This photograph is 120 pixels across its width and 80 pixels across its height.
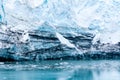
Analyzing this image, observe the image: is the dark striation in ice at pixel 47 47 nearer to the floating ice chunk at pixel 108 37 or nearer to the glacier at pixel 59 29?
the glacier at pixel 59 29

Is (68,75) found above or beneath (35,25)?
beneath

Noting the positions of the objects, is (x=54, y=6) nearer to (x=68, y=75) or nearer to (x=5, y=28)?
(x=5, y=28)

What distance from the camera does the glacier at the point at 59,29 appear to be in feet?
145

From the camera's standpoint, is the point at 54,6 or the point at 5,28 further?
the point at 54,6

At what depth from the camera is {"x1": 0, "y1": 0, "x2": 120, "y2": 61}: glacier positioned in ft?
145

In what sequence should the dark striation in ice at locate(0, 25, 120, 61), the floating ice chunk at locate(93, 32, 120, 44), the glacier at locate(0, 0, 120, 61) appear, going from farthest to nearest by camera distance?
the floating ice chunk at locate(93, 32, 120, 44)
the glacier at locate(0, 0, 120, 61)
the dark striation in ice at locate(0, 25, 120, 61)

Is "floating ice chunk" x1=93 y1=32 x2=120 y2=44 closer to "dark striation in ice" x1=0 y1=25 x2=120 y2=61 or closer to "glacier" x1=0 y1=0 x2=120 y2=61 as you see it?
"glacier" x1=0 y1=0 x2=120 y2=61

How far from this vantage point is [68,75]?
29156 millimetres

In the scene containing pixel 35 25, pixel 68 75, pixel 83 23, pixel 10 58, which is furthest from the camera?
pixel 83 23

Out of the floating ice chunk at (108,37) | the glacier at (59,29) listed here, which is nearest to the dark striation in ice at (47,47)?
the glacier at (59,29)

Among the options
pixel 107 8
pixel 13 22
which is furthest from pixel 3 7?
pixel 107 8

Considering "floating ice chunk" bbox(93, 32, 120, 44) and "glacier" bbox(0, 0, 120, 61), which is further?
"floating ice chunk" bbox(93, 32, 120, 44)

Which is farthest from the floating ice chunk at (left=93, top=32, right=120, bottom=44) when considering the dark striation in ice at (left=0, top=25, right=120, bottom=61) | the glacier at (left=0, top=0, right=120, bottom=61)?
the dark striation in ice at (left=0, top=25, right=120, bottom=61)

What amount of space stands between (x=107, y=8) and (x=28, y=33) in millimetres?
11055
